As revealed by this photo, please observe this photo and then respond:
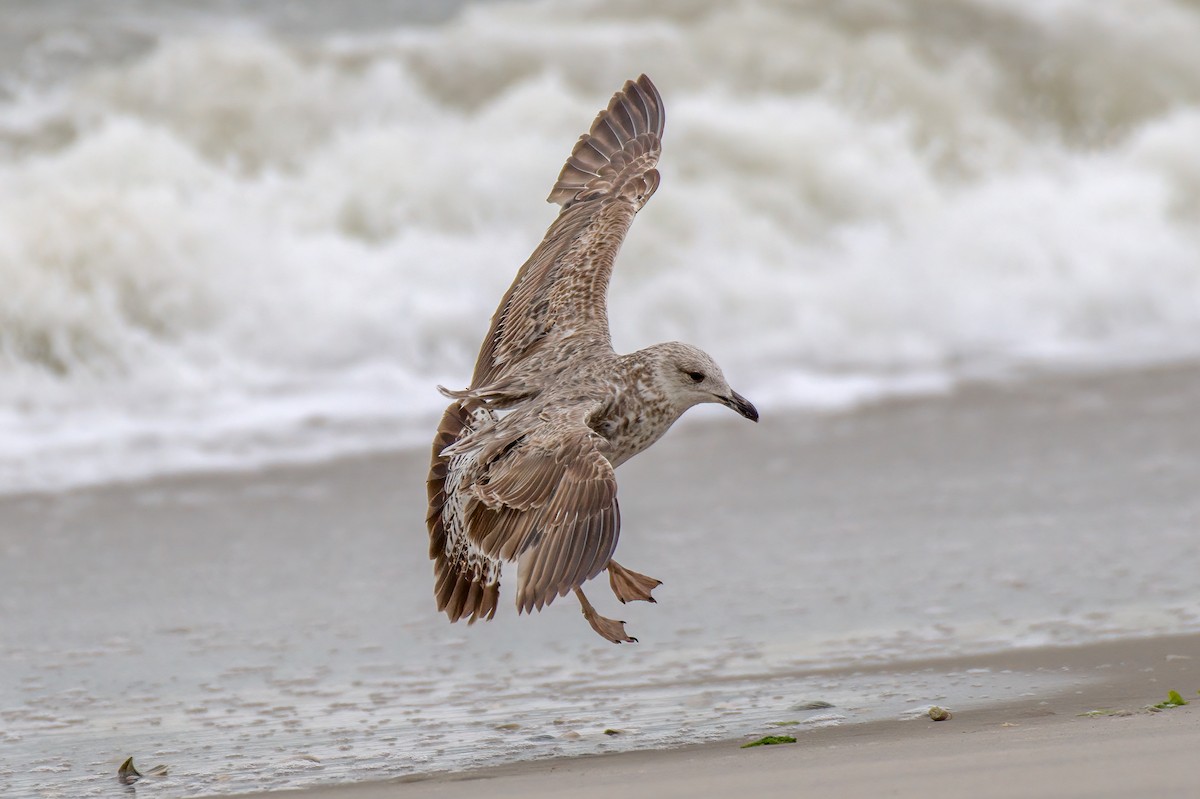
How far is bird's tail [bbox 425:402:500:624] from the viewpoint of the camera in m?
4.50

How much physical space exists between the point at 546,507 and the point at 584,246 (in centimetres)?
166

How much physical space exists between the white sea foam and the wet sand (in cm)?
102

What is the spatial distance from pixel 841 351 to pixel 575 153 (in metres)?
3.34

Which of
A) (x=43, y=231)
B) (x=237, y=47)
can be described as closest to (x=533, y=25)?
(x=237, y=47)

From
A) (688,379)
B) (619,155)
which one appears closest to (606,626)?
(688,379)

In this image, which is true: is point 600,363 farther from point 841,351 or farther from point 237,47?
point 237,47

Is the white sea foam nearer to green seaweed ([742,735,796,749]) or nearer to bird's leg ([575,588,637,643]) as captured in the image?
bird's leg ([575,588,637,643])

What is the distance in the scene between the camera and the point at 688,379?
4.89 metres

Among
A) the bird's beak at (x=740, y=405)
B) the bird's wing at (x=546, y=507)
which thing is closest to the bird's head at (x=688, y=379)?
the bird's beak at (x=740, y=405)

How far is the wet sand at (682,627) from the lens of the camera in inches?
156

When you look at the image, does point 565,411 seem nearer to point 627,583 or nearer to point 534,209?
point 627,583

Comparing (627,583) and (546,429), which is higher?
(546,429)

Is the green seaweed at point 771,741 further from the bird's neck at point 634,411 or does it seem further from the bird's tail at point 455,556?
the bird's neck at point 634,411

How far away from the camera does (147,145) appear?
34.3ft
